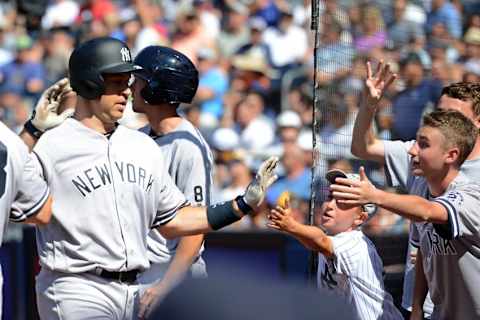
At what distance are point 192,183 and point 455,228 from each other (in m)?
1.75

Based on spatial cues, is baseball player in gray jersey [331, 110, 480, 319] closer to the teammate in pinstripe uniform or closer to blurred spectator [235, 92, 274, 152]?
the teammate in pinstripe uniform

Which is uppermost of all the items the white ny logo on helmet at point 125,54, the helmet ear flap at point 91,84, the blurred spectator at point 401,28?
the white ny logo on helmet at point 125,54

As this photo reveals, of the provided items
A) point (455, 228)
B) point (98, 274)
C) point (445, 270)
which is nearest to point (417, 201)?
point (455, 228)

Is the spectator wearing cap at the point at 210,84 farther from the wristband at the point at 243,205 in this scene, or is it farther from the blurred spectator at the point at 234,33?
the wristband at the point at 243,205

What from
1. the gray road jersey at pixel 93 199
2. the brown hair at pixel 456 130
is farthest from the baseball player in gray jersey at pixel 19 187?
the brown hair at pixel 456 130

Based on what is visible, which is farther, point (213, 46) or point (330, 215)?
point (213, 46)

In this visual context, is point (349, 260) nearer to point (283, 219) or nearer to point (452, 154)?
point (283, 219)

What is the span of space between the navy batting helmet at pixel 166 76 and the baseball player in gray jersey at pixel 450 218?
5.02ft

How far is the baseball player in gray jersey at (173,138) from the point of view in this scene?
18.5 feet

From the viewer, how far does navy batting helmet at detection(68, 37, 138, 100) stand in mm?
4910

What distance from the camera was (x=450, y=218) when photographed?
14.4 feet

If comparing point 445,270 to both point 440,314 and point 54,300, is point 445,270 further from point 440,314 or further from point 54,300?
point 54,300

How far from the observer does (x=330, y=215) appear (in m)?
5.34

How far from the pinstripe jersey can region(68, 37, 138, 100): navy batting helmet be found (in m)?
1.41
